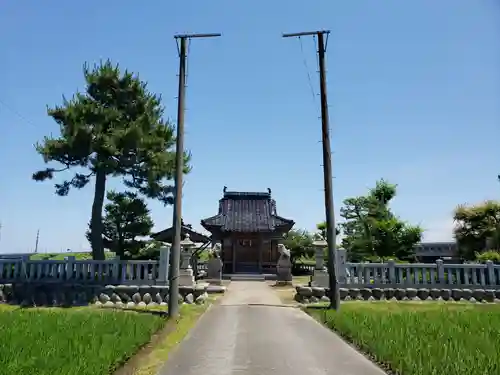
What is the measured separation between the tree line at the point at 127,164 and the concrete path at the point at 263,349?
7564mm

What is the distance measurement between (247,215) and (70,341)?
72.0ft

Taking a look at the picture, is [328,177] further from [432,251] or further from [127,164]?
[432,251]

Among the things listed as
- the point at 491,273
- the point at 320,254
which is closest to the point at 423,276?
the point at 491,273

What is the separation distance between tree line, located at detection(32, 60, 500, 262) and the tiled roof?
6.85 meters

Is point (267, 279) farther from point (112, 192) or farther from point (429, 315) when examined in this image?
point (429, 315)

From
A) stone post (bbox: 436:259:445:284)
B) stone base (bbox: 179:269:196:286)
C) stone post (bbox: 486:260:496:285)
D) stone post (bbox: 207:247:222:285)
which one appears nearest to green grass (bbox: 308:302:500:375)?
stone post (bbox: 436:259:445:284)

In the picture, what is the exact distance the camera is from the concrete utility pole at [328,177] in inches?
412

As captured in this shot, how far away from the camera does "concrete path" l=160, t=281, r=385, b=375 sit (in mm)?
5086

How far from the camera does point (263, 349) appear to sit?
6207 mm

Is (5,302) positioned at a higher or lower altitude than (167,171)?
lower

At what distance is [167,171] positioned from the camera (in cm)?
1557

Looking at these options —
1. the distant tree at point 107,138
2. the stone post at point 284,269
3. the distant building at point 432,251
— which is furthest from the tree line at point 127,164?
the distant building at point 432,251

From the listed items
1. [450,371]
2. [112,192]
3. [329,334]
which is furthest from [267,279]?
[450,371]

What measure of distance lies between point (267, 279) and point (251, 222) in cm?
460
